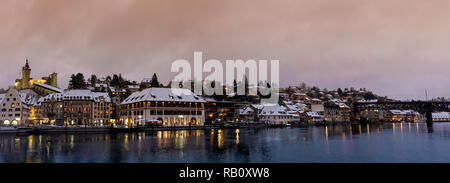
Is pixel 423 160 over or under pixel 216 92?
under

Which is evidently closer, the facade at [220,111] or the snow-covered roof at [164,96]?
the snow-covered roof at [164,96]

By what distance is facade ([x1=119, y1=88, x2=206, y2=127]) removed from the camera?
108125mm

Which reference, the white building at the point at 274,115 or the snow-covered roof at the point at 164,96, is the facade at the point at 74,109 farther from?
the white building at the point at 274,115

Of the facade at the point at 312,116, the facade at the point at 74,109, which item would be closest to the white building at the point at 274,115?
the facade at the point at 312,116

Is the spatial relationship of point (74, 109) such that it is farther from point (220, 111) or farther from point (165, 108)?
point (220, 111)

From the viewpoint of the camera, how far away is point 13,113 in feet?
360

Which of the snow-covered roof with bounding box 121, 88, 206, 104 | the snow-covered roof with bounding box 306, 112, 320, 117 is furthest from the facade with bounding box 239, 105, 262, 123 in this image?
the snow-covered roof with bounding box 306, 112, 320, 117

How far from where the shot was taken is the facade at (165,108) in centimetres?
10812

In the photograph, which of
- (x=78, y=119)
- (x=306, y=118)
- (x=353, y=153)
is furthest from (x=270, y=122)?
(x=353, y=153)

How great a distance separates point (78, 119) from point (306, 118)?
116 meters

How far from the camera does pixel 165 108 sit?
110m

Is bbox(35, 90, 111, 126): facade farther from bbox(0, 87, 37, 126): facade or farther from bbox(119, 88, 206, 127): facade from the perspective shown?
bbox(119, 88, 206, 127): facade
